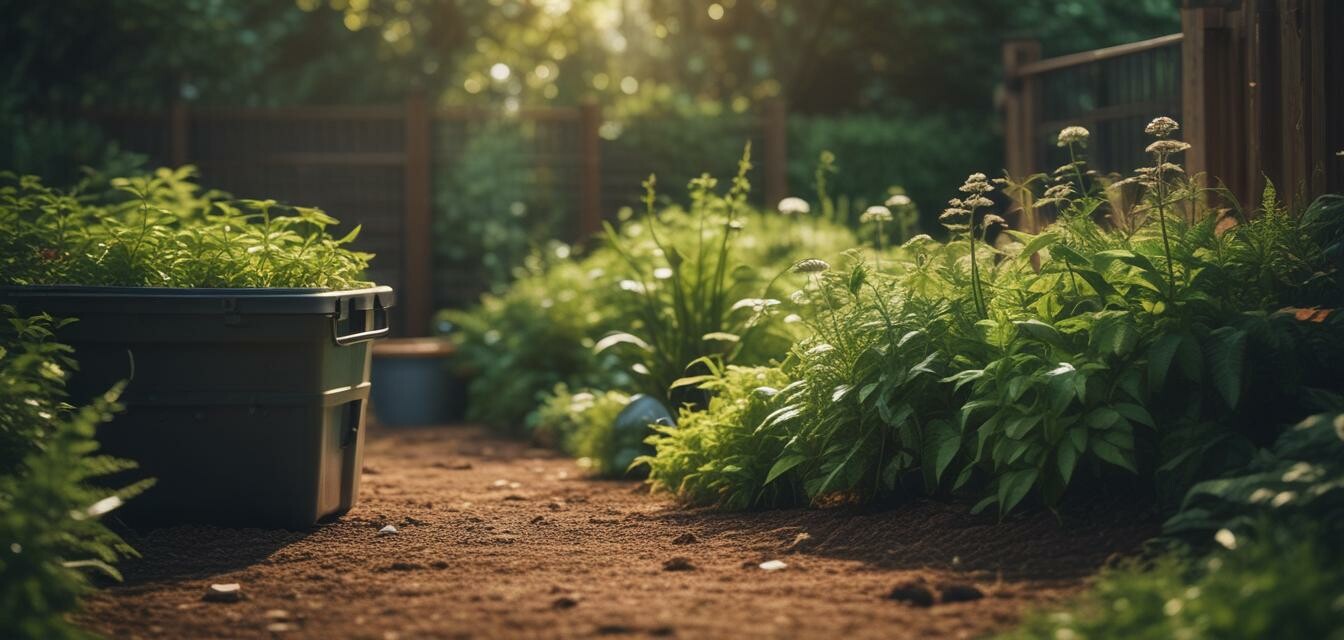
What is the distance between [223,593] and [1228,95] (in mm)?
4578

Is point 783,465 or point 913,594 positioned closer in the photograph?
point 913,594

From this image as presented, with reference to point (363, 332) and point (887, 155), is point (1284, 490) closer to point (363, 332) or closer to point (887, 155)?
point (363, 332)

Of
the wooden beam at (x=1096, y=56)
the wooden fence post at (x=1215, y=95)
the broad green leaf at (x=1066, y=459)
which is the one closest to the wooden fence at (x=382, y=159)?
the wooden beam at (x=1096, y=56)

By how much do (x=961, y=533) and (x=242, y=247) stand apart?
273cm

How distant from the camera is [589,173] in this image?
37.6ft

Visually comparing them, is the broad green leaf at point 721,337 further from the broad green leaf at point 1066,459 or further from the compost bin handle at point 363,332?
the broad green leaf at point 1066,459

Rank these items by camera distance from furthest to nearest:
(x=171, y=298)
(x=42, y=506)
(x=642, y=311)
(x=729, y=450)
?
(x=642, y=311)
(x=729, y=450)
(x=171, y=298)
(x=42, y=506)

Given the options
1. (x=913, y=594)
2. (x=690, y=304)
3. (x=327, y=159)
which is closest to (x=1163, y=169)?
(x=913, y=594)

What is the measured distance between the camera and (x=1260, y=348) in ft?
13.1

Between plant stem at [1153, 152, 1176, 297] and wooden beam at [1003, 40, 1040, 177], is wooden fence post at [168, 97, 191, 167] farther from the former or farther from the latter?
plant stem at [1153, 152, 1176, 297]

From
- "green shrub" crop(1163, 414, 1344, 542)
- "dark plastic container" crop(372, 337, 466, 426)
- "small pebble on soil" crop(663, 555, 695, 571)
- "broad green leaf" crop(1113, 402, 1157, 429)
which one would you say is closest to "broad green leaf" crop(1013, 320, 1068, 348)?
"broad green leaf" crop(1113, 402, 1157, 429)

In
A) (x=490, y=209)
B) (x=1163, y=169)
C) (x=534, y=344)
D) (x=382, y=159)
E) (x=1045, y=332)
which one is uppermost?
(x=382, y=159)

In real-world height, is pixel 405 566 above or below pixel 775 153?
below

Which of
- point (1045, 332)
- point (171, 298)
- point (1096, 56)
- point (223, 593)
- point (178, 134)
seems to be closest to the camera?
point (223, 593)
